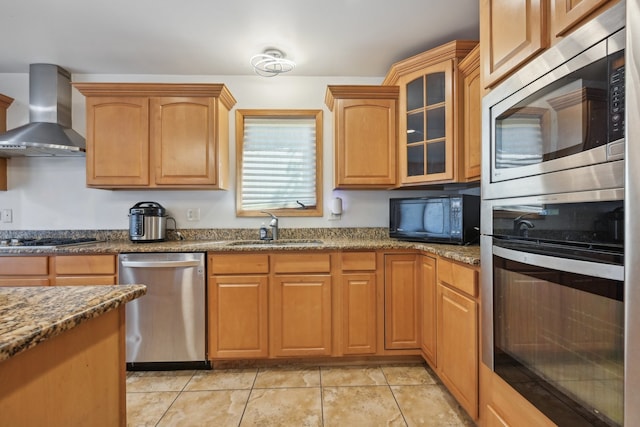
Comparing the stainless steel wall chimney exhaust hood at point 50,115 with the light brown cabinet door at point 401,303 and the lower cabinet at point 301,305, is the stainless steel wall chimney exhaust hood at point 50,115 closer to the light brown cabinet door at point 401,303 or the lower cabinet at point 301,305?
the lower cabinet at point 301,305

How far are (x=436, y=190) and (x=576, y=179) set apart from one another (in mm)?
1912

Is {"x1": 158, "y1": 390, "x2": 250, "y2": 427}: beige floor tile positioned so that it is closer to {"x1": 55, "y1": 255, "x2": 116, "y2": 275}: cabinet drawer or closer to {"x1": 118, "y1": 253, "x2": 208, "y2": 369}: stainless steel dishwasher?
{"x1": 118, "y1": 253, "x2": 208, "y2": 369}: stainless steel dishwasher

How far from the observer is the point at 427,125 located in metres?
2.26

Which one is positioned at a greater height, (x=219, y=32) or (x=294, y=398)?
(x=219, y=32)

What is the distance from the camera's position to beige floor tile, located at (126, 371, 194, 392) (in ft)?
6.42

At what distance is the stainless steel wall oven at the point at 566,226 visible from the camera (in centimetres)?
71

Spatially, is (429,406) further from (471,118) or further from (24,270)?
(24,270)

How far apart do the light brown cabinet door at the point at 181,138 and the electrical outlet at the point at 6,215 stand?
1.50 meters

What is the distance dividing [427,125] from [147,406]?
8.58 ft

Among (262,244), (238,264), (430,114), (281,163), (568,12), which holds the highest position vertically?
(430,114)

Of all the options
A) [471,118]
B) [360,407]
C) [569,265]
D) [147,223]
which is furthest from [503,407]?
[147,223]

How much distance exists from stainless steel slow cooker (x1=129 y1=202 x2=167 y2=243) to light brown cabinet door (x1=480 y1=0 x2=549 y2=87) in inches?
95.2

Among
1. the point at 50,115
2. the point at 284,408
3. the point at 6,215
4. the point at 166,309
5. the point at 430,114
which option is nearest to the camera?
the point at 284,408

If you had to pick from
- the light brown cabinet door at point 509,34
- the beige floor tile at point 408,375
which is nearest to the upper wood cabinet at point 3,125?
the beige floor tile at point 408,375
